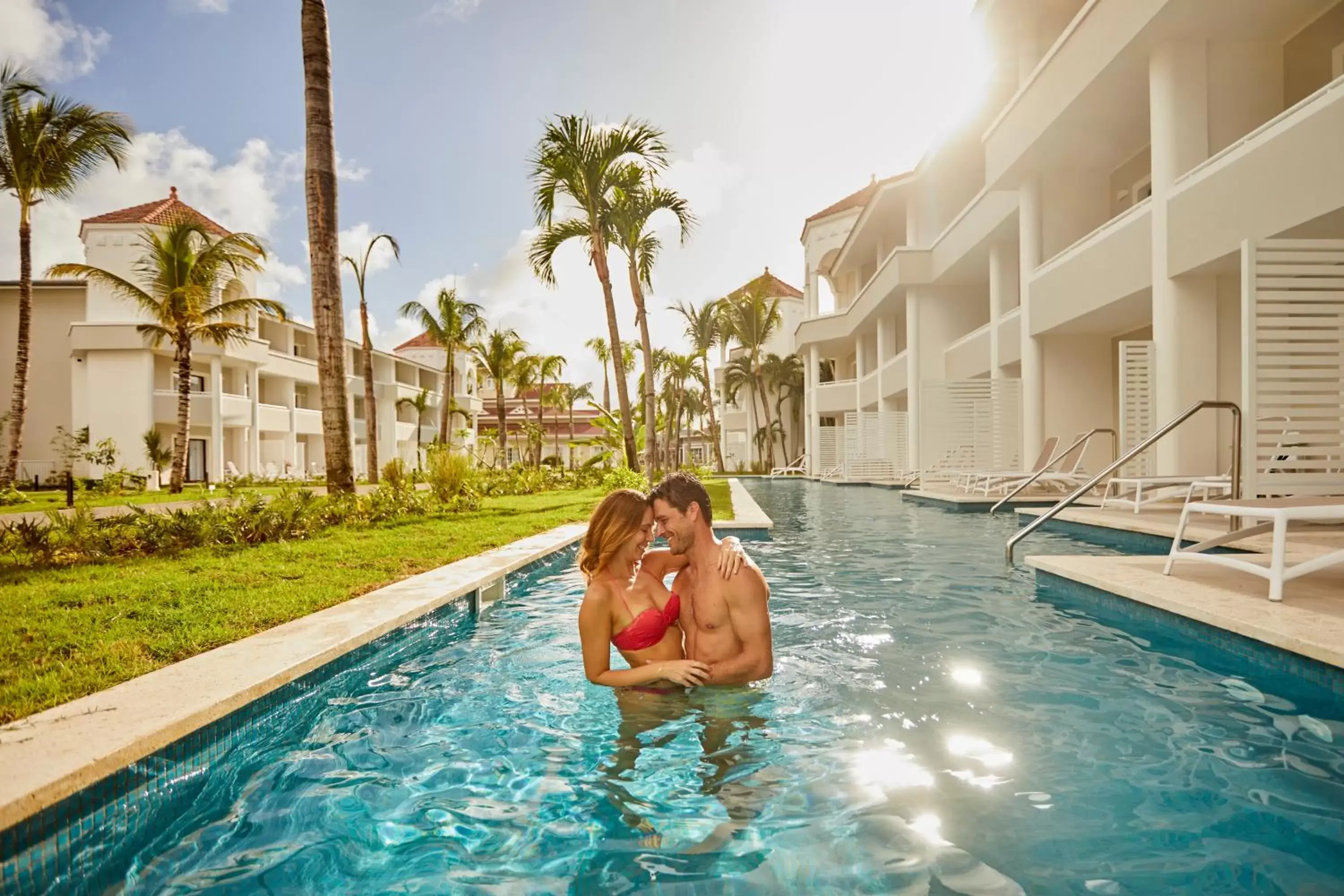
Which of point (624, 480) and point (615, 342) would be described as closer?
point (624, 480)

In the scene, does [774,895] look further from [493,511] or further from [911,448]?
[911,448]

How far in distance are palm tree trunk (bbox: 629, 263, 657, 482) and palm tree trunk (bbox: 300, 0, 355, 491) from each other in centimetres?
751

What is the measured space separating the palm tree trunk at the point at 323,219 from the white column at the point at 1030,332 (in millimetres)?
12548

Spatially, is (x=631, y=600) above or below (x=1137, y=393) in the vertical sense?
below

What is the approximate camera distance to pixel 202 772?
9.01ft

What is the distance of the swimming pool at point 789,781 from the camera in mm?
2197

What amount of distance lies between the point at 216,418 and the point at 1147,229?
2933 cm

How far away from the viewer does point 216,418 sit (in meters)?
27.4

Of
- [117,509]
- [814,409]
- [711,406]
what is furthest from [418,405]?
[117,509]

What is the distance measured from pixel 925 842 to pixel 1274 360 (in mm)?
6832

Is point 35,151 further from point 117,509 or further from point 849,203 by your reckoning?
point 849,203

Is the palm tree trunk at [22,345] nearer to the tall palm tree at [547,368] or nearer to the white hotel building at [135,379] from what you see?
the white hotel building at [135,379]

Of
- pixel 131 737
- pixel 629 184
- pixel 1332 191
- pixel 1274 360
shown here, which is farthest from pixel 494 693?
pixel 629 184

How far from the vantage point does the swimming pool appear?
2.20 m
